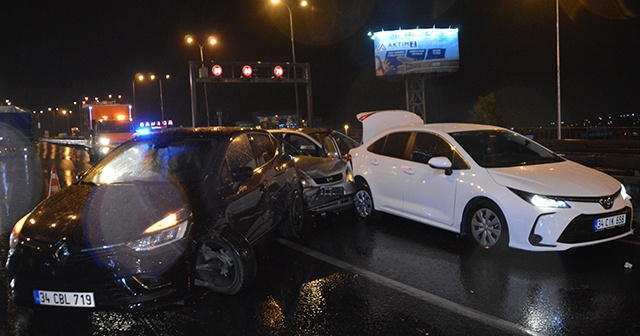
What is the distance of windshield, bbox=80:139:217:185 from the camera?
520cm

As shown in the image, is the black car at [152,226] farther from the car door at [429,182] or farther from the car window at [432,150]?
the car window at [432,150]

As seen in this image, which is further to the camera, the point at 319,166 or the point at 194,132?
the point at 319,166

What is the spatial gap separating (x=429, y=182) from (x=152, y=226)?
3904 mm

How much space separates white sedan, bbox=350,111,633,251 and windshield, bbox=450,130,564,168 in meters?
0.01

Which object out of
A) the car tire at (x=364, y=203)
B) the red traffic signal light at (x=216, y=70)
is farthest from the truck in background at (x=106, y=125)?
the car tire at (x=364, y=203)

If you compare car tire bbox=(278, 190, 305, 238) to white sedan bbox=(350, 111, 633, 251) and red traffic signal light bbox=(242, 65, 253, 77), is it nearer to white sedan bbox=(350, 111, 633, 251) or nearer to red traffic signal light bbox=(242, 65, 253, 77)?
white sedan bbox=(350, 111, 633, 251)

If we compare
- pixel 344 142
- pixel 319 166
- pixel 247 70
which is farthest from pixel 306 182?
pixel 247 70

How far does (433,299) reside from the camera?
4664 millimetres

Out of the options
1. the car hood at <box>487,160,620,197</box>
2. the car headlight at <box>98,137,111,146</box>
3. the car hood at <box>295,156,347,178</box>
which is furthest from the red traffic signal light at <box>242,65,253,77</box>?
the car hood at <box>487,160,620,197</box>

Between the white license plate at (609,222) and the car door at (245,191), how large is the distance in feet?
12.1

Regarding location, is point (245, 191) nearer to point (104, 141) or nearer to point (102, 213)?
point (102, 213)

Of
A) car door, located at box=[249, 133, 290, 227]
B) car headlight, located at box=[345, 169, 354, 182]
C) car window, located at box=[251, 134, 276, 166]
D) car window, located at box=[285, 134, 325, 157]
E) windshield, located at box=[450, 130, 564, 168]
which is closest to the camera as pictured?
car door, located at box=[249, 133, 290, 227]

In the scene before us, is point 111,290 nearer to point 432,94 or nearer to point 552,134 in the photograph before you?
point 552,134

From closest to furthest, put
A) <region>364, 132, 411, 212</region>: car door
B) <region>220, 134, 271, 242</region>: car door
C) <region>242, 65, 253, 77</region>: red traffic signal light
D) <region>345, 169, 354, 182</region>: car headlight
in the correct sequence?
1. <region>220, 134, 271, 242</region>: car door
2. <region>364, 132, 411, 212</region>: car door
3. <region>345, 169, 354, 182</region>: car headlight
4. <region>242, 65, 253, 77</region>: red traffic signal light
